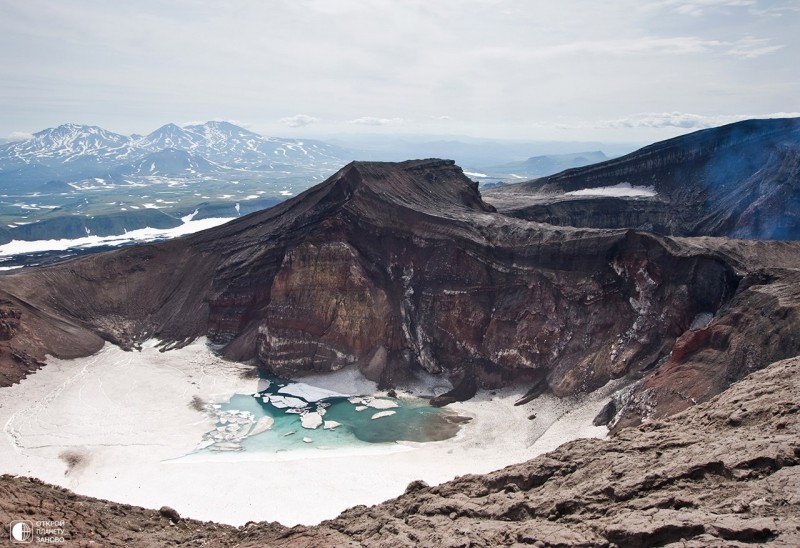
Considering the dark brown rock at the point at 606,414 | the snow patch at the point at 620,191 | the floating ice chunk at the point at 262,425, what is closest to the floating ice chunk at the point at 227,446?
the floating ice chunk at the point at 262,425

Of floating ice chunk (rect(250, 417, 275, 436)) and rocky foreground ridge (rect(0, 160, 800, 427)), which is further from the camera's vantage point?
floating ice chunk (rect(250, 417, 275, 436))

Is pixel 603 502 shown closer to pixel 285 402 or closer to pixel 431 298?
pixel 285 402

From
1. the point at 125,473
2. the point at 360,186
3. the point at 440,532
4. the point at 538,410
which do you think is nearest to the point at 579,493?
the point at 440,532

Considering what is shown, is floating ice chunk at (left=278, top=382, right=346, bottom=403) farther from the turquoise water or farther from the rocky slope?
the rocky slope

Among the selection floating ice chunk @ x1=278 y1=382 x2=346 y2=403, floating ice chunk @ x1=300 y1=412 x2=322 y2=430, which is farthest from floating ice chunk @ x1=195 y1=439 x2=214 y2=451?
floating ice chunk @ x1=278 y1=382 x2=346 y2=403

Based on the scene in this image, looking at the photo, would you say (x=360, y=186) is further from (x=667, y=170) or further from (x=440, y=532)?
(x=667, y=170)

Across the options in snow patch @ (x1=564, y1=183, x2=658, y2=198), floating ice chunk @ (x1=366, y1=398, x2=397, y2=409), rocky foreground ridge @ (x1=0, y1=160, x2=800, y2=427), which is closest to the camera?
rocky foreground ridge @ (x1=0, y1=160, x2=800, y2=427)

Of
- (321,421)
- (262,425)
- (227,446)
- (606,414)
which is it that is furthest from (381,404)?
(606,414)

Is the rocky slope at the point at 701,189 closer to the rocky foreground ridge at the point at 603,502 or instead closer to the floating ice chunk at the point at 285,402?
the floating ice chunk at the point at 285,402
